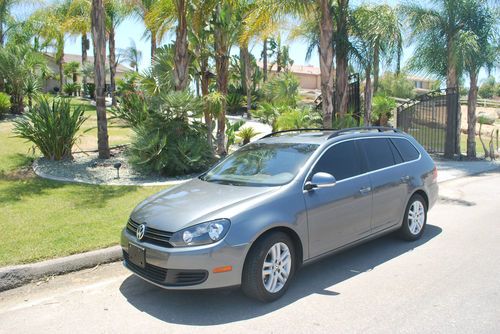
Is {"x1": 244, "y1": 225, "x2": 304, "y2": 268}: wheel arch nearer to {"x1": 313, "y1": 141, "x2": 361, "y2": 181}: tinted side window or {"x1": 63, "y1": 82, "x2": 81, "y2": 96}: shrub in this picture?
{"x1": 313, "y1": 141, "x2": 361, "y2": 181}: tinted side window

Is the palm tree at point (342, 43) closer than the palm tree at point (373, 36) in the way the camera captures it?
No

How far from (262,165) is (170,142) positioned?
228 inches

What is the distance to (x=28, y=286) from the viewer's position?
5.02m

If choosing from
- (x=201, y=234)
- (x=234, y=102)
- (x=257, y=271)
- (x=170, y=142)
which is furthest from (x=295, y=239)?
(x=234, y=102)

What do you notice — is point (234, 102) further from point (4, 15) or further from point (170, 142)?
point (170, 142)

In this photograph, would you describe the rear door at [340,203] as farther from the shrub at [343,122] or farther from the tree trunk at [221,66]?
the shrub at [343,122]

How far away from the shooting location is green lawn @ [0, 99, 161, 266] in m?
5.70

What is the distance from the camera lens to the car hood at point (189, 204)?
14.3 ft

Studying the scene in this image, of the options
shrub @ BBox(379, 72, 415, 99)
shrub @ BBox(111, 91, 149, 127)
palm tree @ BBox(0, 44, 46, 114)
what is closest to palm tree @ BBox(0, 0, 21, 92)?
palm tree @ BBox(0, 44, 46, 114)

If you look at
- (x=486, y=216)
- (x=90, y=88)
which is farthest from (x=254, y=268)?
(x=90, y=88)

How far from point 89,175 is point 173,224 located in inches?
260

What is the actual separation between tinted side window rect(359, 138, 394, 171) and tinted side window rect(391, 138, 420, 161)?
256mm

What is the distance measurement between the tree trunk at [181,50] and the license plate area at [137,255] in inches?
302

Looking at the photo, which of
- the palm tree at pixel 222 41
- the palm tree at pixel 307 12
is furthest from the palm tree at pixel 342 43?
the palm tree at pixel 222 41
